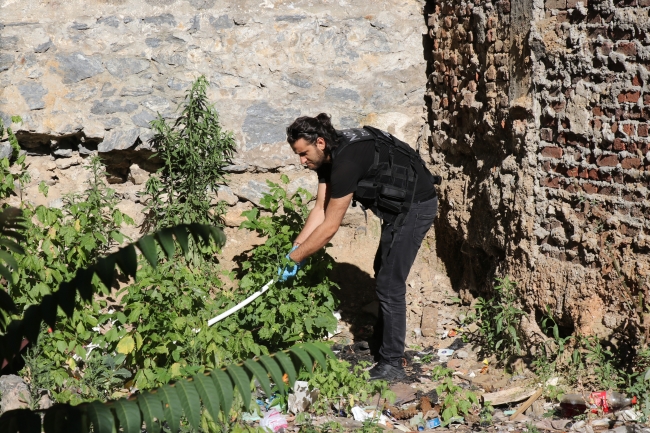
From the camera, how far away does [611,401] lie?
376 cm

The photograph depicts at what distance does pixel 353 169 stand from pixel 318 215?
534mm

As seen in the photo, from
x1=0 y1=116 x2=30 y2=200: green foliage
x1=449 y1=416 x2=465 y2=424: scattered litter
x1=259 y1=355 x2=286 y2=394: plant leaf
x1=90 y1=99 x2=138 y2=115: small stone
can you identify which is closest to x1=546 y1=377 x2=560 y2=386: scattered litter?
x1=449 y1=416 x2=465 y2=424: scattered litter

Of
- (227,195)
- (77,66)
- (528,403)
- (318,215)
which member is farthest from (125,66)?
(528,403)

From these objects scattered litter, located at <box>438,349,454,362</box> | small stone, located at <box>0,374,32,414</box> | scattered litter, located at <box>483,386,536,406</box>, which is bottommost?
scattered litter, located at <box>438,349,454,362</box>

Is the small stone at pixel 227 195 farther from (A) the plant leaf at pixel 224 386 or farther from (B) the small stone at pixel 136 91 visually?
(A) the plant leaf at pixel 224 386

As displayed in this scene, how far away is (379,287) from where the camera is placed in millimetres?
4430

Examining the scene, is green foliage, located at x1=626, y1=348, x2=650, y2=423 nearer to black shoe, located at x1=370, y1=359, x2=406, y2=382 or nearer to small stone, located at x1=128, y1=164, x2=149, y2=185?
black shoe, located at x1=370, y1=359, x2=406, y2=382

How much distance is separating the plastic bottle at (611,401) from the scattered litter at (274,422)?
1.70 meters

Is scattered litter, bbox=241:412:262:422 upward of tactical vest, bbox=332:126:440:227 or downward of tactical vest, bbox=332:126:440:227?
downward

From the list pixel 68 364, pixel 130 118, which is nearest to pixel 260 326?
pixel 68 364

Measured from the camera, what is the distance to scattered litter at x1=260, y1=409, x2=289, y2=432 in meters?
3.74

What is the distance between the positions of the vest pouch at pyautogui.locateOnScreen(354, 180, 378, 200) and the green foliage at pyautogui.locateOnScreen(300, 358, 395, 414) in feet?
3.26

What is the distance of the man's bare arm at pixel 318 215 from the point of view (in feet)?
14.5

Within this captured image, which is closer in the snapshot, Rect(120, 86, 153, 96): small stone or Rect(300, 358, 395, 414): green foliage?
Rect(300, 358, 395, 414): green foliage
